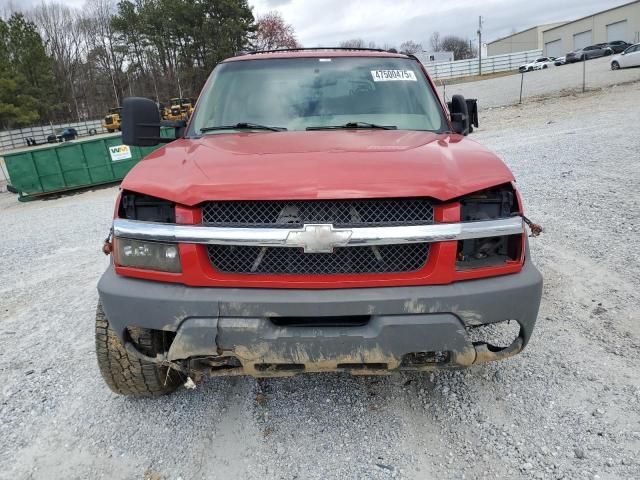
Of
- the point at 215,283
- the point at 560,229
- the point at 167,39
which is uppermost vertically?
the point at 167,39

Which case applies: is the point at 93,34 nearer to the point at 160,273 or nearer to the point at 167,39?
the point at 167,39

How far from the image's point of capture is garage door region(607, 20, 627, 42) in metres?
57.6

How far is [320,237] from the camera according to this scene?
2.04 m

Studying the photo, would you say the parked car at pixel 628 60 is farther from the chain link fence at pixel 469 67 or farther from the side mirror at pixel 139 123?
the side mirror at pixel 139 123

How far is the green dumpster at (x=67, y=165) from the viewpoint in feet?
44.3

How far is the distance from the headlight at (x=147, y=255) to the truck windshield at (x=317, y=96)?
1.24m

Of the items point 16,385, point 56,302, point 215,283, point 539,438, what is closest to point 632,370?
point 539,438

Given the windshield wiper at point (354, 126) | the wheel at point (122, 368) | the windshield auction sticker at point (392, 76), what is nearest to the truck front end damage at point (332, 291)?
the wheel at point (122, 368)

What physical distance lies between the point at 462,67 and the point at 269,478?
58.4 m

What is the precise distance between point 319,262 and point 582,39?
7884 cm

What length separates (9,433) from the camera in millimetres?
2615

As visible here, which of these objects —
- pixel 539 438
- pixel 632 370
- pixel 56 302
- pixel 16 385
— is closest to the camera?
pixel 539 438

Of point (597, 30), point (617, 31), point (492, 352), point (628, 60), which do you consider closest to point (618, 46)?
point (617, 31)

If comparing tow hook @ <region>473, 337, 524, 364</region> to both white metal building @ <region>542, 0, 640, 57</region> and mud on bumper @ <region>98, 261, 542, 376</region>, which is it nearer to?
mud on bumper @ <region>98, 261, 542, 376</region>
